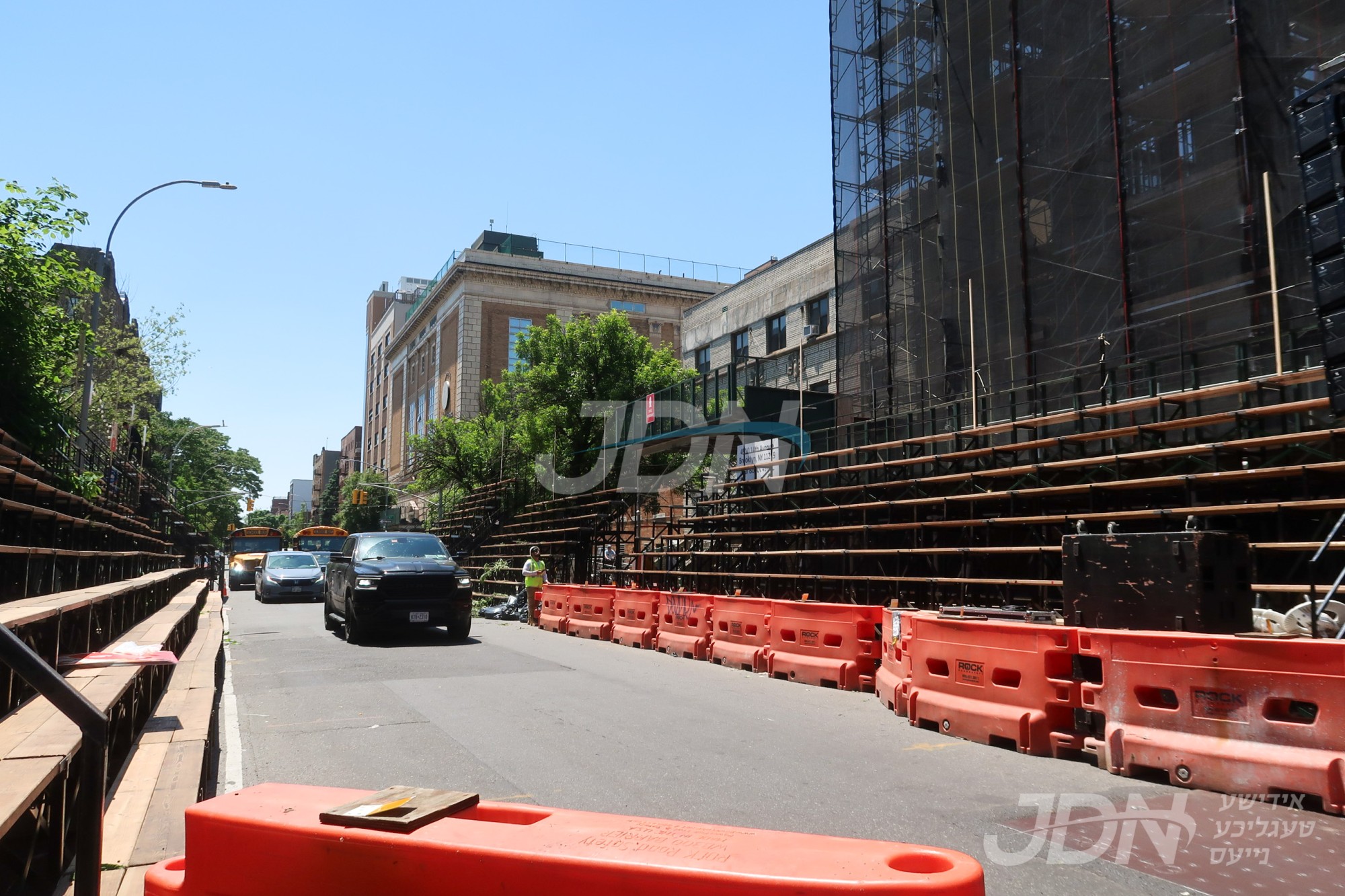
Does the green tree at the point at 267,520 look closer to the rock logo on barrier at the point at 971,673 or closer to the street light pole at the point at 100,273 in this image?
the street light pole at the point at 100,273

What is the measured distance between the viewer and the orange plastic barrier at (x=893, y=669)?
9086 millimetres

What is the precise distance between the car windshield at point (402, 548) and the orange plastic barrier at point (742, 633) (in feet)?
18.0

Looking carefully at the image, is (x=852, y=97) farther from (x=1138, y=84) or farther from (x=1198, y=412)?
(x=1198, y=412)

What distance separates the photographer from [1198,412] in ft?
45.4

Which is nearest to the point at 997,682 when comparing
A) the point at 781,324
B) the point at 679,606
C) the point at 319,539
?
the point at 679,606

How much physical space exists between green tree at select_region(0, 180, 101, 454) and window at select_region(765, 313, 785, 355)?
24046mm

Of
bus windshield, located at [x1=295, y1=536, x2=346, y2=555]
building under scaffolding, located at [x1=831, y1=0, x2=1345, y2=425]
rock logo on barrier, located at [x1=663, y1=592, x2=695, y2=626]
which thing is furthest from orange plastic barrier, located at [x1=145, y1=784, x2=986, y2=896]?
bus windshield, located at [x1=295, y1=536, x2=346, y2=555]

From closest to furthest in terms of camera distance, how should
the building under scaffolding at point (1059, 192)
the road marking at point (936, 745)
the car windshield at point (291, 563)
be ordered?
the road marking at point (936, 745)
the building under scaffolding at point (1059, 192)
the car windshield at point (291, 563)

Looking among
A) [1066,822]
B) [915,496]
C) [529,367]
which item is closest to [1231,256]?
[915,496]

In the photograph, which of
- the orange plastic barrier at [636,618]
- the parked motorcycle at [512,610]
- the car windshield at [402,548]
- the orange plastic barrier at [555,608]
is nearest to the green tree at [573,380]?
the parked motorcycle at [512,610]

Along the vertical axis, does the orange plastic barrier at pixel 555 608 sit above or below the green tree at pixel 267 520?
below

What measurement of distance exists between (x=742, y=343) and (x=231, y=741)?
32486 mm

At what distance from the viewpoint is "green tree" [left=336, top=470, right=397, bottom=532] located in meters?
76.6

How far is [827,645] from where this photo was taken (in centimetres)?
1133
